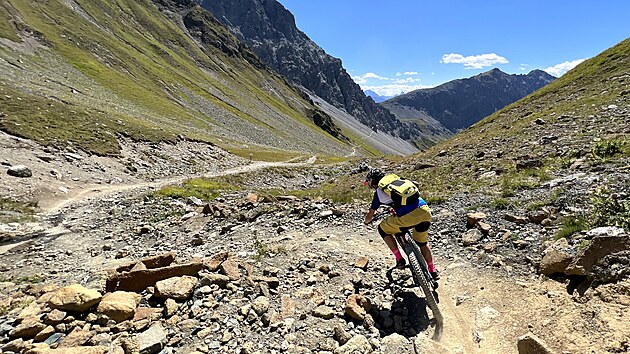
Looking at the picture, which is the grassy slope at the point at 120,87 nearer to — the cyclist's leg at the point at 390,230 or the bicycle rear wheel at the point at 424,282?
the cyclist's leg at the point at 390,230

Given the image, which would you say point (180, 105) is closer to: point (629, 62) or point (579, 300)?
point (629, 62)

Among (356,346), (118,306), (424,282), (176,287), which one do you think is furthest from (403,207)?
(118,306)

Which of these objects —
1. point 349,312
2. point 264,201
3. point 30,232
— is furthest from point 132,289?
point 30,232

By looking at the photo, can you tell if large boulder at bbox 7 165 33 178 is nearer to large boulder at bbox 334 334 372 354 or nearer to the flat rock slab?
the flat rock slab

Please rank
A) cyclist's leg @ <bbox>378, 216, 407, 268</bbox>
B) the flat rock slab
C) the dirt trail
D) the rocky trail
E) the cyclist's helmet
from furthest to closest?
the dirt trail, the cyclist's helmet, cyclist's leg @ <bbox>378, 216, 407, 268</bbox>, the flat rock slab, the rocky trail

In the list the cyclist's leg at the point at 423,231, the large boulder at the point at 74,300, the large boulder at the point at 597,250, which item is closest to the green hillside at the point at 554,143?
the large boulder at the point at 597,250

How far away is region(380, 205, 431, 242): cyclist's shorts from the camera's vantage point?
891cm

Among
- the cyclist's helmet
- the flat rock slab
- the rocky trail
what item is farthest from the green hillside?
the flat rock slab

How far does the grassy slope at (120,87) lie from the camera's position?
124 feet

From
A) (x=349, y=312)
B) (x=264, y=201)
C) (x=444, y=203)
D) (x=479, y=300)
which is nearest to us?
(x=349, y=312)

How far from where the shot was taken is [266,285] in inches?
355

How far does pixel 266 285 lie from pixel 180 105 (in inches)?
4463

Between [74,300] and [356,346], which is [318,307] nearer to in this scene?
[356,346]

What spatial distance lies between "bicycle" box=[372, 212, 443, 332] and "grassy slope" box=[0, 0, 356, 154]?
36.2 m
